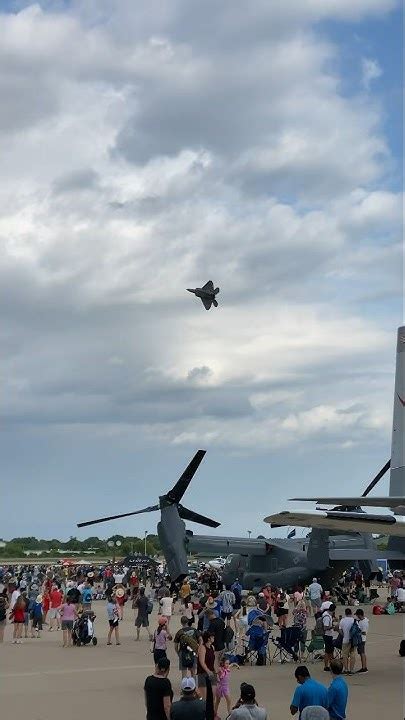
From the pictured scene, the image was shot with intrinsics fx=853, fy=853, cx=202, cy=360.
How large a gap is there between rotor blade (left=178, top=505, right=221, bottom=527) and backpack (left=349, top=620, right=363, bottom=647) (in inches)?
689

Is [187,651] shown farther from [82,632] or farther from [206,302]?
[206,302]

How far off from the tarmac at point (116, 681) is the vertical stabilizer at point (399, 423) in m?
3.96

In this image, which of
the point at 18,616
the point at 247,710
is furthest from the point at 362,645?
the point at 18,616

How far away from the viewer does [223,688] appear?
12.1 meters

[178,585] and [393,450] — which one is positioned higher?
[393,450]

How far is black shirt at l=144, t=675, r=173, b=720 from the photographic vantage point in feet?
28.9

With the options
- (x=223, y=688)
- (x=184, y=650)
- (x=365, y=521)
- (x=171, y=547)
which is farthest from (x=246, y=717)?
(x=171, y=547)

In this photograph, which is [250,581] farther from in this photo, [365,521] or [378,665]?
[365,521]

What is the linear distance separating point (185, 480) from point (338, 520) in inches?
747

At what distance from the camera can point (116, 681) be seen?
1491 cm

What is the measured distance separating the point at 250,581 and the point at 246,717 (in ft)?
85.0

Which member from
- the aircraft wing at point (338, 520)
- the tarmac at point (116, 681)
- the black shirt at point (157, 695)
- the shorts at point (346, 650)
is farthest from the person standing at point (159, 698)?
the shorts at point (346, 650)

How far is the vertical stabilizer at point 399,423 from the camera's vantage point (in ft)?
67.1

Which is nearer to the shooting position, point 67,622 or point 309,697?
point 309,697
